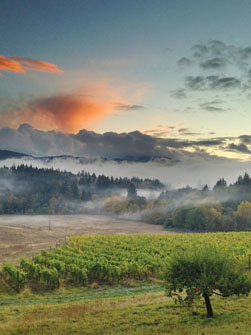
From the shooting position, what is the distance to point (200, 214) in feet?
444

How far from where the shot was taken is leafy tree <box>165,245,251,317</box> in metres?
23.5

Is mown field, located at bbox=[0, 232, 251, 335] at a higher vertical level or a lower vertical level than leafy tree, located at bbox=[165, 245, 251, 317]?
lower

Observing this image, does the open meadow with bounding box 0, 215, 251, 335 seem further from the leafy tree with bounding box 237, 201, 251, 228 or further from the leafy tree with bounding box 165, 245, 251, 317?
the leafy tree with bounding box 237, 201, 251, 228

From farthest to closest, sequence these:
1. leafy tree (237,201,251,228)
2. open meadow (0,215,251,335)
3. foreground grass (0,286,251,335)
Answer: leafy tree (237,201,251,228) < open meadow (0,215,251,335) < foreground grass (0,286,251,335)

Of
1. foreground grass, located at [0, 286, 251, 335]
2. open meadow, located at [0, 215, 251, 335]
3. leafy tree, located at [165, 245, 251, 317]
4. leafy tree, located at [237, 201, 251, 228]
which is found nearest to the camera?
foreground grass, located at [0, 286, 251, 335]

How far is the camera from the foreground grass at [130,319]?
23250 mm

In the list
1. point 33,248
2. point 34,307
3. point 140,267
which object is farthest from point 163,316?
point 33,248

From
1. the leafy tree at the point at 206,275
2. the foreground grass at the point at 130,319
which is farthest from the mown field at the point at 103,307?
the leafy tree at the point at 206,275

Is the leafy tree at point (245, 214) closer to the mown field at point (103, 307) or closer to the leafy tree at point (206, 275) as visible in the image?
the mown field at point (103, 307)

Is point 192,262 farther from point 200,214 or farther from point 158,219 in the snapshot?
point 158,219

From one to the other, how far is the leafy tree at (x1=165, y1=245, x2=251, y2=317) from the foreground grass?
190cm

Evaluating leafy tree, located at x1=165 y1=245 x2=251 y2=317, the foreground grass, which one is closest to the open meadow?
the foreground grass

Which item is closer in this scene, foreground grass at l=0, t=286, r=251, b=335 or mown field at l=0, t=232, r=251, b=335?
foreground grass at l=0, t=286, r=251, b=335

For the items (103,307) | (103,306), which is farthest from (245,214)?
(103,307)
